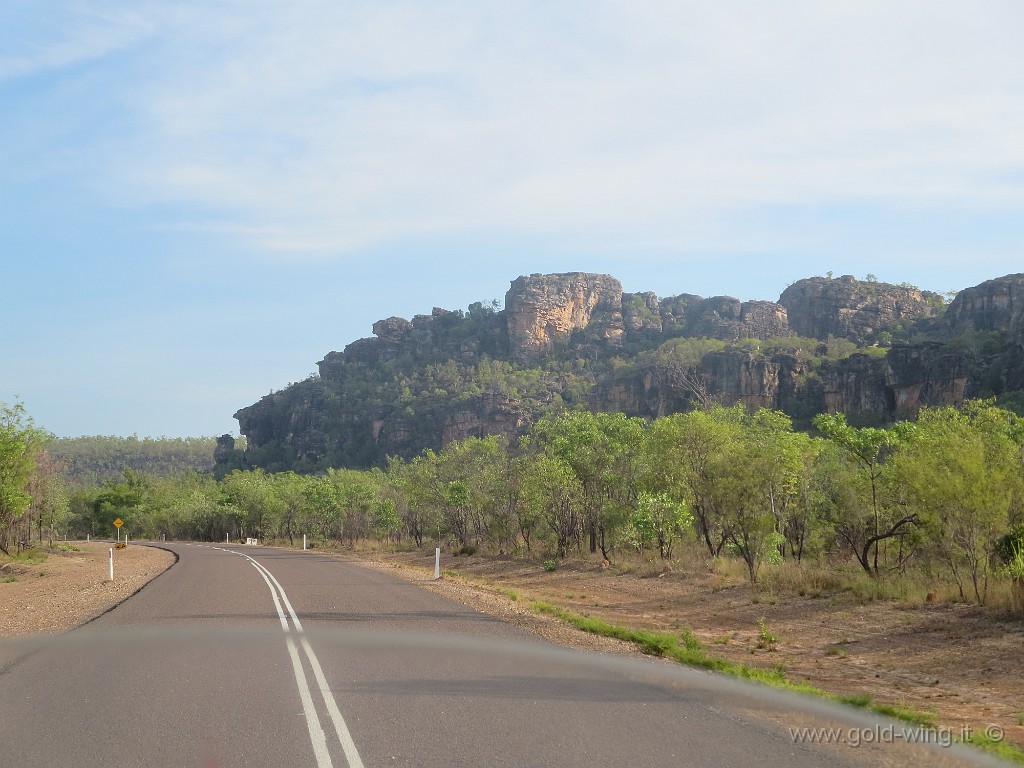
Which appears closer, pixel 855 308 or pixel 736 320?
pixel 855 308

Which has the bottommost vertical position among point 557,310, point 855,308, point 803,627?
point 803,627

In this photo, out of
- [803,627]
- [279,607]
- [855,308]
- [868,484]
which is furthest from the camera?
[855,308]

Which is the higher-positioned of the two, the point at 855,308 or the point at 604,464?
the point at 855,308

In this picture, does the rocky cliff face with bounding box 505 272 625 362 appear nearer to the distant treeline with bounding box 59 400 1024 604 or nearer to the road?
the distant treeline with bounding box 59 400 1024 604

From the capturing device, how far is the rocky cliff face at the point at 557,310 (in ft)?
527

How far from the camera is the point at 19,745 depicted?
6.75 metres

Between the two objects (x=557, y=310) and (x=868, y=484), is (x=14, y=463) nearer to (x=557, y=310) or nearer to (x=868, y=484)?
(x=868, y=484)

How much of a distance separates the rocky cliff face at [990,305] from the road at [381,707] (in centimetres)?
10168

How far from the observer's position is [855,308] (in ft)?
431

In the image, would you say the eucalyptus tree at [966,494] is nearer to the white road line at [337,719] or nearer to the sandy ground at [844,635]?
the sandy ground at [844,635]

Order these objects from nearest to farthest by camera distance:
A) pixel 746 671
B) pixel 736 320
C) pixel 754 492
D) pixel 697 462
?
1. pixel 746 671
2. pixel 754 492
3. pixel 697 462
4. pixel 736 320

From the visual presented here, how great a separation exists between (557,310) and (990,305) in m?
77.9

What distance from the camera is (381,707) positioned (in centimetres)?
800

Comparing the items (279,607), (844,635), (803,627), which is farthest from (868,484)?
(279,607)
